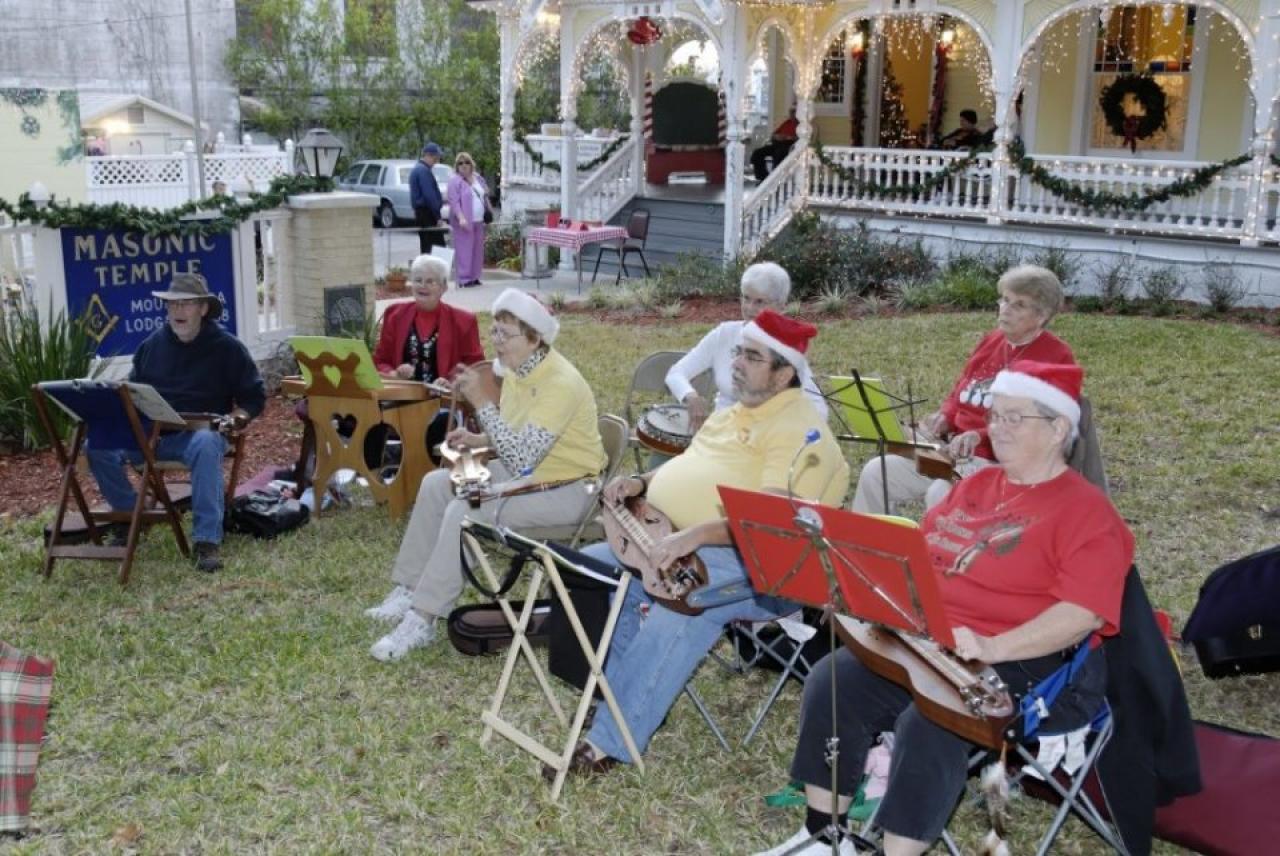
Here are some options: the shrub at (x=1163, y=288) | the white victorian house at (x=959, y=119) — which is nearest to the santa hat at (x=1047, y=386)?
the shrub at (x=1163, y=288)

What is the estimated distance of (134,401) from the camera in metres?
5.92

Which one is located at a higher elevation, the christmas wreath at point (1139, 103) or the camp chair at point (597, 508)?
the christmas wreath at point (1139, 103)

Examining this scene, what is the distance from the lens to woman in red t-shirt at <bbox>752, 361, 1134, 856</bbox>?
3.33 metres

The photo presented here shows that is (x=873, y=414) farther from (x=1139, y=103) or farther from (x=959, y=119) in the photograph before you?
(x=959, y=119)


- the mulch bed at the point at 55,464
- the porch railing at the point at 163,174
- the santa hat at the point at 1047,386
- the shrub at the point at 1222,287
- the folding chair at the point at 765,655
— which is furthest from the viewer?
the porch railing at the point at 163,174

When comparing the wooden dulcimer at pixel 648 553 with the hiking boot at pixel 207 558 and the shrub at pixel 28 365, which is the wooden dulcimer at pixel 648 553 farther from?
the shrub at pixel 28 365

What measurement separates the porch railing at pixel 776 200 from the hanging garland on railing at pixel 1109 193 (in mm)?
2815

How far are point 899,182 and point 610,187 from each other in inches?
212

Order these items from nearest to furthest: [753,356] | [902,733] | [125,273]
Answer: [902,733] < [753,356] < [125,273]

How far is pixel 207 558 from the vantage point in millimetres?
6164

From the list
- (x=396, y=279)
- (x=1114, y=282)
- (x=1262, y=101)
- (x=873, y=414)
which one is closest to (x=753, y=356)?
(x=873, y=414)

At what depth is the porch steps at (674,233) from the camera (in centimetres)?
1753

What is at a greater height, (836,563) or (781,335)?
(781,335)

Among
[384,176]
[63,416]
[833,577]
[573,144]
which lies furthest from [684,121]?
[833,577]
